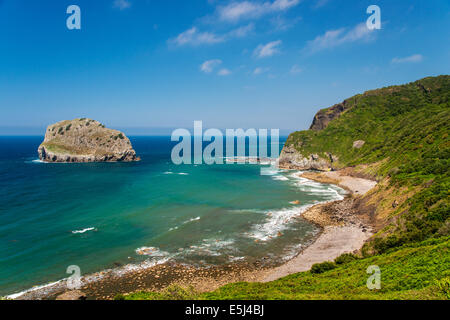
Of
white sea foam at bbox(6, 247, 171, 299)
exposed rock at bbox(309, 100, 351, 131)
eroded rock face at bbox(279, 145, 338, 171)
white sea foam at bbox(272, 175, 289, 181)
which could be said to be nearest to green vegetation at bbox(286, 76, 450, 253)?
eroded rock face at bbox(279, 145, 338, 171)

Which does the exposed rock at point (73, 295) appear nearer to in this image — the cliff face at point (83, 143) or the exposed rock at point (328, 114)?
the cliff face at point (83, 143)

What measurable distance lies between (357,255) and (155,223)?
106 feet

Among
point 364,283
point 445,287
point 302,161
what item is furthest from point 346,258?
point 302,161

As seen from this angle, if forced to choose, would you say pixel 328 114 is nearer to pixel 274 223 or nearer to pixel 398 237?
pixel 274 223

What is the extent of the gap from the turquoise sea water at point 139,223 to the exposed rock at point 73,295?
3818 mm

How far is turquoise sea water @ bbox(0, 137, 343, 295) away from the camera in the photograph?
31.9m

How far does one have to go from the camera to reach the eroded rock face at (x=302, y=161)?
10000 centimetres

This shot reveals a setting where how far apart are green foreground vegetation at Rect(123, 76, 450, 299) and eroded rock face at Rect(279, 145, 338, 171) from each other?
4.70 metres

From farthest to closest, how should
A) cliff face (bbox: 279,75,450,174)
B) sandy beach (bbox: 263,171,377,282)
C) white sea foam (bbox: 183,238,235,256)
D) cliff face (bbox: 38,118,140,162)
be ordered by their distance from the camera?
cliff face (bbox: 38,118,140,162), cliff face (bbox: 279,75,450,174), white sea foam (bbox: 183,238,235,256), sandy beach (bbox: 263,171,377,282)

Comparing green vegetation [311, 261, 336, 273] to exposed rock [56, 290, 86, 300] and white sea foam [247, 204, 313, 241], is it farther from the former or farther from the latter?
exposed rock [56, 290, 86, 300]

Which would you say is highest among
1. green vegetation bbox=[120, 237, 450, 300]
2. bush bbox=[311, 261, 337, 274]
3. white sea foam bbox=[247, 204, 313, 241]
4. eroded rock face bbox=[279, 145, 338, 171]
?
eroded rock face bbox=[279, 145, 338, 171]

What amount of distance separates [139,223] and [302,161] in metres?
82.2
